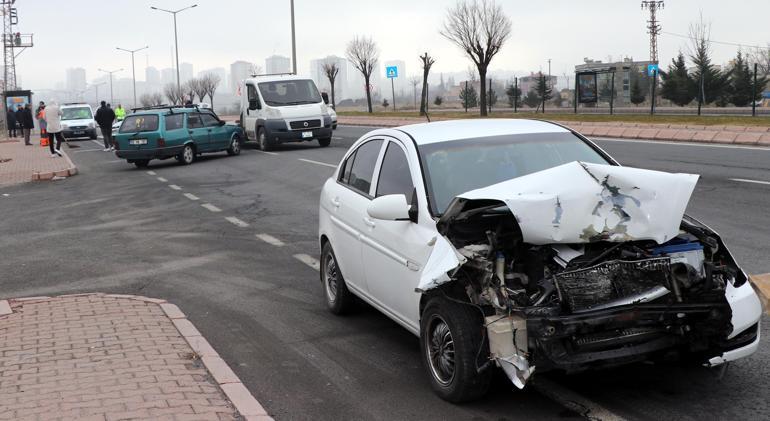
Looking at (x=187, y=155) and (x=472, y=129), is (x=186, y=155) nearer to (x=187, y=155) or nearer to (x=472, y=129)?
(x=187, y=155)

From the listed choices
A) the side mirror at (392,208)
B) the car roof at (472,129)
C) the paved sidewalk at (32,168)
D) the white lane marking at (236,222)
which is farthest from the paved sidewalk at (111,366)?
the paved sidewalk at (32,168)

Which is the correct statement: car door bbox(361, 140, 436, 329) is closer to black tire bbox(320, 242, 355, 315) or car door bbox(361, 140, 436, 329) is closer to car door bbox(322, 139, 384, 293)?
car door bbox(322, 139, 384, 293)

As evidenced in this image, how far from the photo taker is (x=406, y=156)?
6.08m

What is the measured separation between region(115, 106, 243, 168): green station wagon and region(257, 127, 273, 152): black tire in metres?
2.17

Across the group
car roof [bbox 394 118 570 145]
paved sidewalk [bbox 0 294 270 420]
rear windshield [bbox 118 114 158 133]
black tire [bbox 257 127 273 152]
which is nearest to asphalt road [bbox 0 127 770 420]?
paved sidewalk [bbox 0 294 270 420]

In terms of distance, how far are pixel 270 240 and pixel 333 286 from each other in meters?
4.19

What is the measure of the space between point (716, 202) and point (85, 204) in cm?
1129

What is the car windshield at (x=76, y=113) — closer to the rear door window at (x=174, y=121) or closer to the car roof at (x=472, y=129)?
the rear door window at (x=174, y=121)

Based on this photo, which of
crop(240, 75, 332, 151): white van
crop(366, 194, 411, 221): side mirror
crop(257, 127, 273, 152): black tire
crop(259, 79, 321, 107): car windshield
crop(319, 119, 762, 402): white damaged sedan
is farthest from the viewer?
crop(259, 79, 321, 107): car windshield

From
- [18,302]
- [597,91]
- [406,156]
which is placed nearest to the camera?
[406,156]

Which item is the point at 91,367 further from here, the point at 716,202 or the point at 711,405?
the point at 716,202

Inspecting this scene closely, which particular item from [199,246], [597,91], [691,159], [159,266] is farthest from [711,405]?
[597,91]

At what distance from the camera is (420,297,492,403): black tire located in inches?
188

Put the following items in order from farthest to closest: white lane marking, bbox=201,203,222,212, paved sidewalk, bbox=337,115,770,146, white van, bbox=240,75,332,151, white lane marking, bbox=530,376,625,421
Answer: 1. white van, bbox=240,75,332,151
2. paved sidewalk, bbox=337,115,770,146
3. white lane marking, bbox=201,203,222,212
4. white lane marking, bbox=530,376,625,421
